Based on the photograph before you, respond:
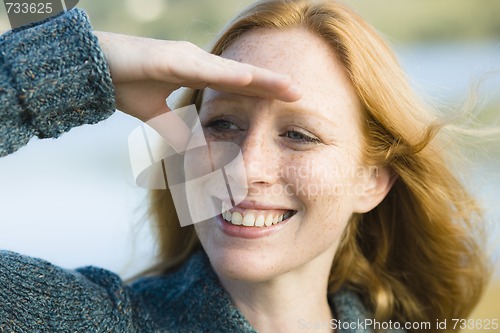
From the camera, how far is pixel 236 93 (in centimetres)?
186

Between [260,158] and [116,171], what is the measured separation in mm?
3331

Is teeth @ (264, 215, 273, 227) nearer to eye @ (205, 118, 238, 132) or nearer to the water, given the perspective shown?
eye @ (205, 118, 238, 132)

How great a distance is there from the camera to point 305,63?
6.25 ft

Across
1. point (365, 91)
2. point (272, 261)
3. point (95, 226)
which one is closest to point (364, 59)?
point (365, 91)

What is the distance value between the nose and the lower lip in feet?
0.39

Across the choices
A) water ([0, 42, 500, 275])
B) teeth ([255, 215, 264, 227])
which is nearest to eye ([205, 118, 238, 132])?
teeth ([255, 215, 264, 227])

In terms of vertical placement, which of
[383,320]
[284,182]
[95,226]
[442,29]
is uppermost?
[284,182]

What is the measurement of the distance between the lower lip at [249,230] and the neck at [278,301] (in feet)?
0.67

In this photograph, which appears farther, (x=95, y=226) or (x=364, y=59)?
(x=95, y=226)

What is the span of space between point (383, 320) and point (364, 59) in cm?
92

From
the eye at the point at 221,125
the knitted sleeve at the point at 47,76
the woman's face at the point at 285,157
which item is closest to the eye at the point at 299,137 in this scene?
the woman's face at the point at 285,157

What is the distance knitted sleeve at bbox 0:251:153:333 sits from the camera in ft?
5.48

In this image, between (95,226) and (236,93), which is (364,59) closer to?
(236,93)

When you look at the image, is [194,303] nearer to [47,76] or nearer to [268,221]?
[268,221]
